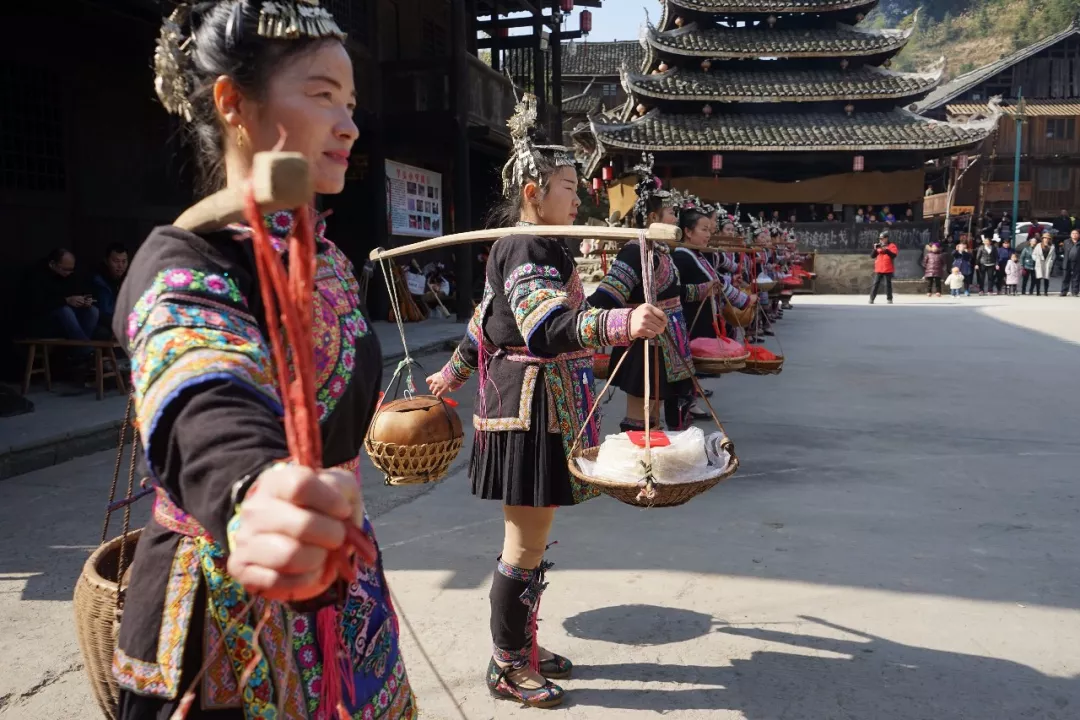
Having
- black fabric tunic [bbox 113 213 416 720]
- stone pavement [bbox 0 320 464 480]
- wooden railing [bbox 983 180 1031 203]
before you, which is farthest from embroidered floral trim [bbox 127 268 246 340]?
wooden railing [bbox 983 180 1031 203]

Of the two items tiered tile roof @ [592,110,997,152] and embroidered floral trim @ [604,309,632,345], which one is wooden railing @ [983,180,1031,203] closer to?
tiered tile roof @ [592,110,997,152]

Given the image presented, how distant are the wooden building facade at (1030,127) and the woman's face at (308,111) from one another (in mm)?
36792

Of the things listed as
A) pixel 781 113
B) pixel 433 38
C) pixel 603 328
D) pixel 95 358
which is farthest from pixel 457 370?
pixel 781 113

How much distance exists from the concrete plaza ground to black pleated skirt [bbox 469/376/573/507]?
651mm

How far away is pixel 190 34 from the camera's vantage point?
1257mm

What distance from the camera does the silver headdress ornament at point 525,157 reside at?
107 inches

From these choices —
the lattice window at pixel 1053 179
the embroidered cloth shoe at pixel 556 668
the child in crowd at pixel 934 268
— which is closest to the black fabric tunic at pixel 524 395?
the embroidered cloth shoe at pixel 556 668

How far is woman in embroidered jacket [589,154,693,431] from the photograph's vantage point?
14.6 ft

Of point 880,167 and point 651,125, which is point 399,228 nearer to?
point 651,125

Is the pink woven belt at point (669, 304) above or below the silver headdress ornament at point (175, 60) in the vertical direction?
below

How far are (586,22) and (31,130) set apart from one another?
524 inches

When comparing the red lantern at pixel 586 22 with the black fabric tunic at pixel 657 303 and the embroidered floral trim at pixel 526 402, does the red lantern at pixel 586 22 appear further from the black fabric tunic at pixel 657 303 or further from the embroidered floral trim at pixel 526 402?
the embroidered floral trim at pixel 526 402

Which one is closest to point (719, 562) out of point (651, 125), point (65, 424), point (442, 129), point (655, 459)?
point (655, 459)

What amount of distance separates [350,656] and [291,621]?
135mm
